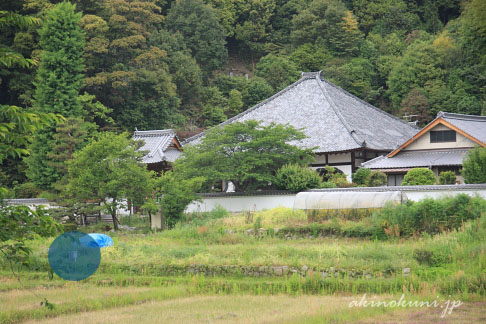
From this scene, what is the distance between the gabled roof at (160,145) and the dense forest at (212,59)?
3047mm

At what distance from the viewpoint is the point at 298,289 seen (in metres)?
11.2

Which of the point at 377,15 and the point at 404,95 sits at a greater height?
the point at 377,15

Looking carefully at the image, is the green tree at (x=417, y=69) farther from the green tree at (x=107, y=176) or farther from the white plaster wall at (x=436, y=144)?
the green tree at (x=107, y=176)

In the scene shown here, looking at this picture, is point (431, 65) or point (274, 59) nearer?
point (431, 65)

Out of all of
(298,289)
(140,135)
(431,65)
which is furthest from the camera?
(431,65)

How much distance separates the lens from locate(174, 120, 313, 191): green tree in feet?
72.8

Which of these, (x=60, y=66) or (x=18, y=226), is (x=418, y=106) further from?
(x=18, y=226)

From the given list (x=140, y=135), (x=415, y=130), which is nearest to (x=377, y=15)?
(x=415, y=130)

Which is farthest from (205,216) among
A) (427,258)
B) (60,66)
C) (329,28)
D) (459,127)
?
(329,28)

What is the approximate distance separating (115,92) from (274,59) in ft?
60.6

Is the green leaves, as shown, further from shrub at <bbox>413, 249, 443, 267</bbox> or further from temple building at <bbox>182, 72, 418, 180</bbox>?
temple building at <bbox>182, 72, 418, 180</bbox>

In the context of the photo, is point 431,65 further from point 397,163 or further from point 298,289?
point 298,289

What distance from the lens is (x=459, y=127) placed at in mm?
27969

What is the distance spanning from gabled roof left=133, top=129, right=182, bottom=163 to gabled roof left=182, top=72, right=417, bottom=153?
1.76m
